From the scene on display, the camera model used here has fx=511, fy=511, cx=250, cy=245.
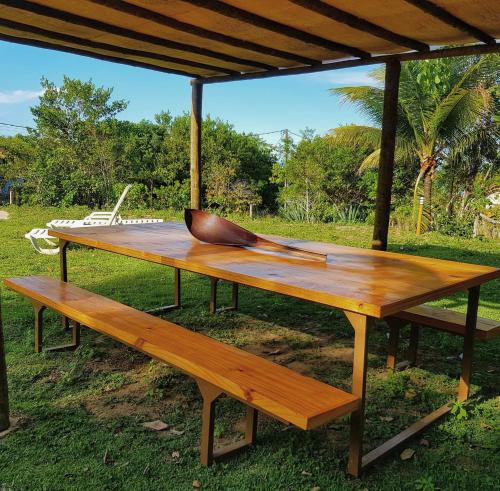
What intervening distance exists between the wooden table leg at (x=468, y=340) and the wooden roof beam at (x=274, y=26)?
2.29 meters

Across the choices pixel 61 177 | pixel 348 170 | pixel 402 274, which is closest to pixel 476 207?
pixel 348 170

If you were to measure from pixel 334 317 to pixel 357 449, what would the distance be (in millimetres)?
2563

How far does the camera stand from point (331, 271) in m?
2.67

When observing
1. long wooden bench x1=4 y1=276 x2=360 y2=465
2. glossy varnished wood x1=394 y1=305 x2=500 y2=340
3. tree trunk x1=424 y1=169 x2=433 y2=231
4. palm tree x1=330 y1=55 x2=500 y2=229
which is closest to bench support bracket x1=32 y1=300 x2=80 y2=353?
long wooden bench x1=4 y1=276 x2=360 y2=465

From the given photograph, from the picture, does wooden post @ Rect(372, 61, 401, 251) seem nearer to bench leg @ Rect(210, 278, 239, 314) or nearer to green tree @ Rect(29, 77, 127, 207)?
bench leg @ Rect(210, 278, 239, 314)

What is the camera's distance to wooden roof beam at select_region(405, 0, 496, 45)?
10.3 ft

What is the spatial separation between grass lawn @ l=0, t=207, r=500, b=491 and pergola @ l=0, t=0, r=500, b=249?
1.26 metres

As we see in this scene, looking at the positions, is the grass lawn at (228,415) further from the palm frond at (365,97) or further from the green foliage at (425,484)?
the palm frond at (365,97)

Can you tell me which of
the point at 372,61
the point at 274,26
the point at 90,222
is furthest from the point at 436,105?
the point at 274,26

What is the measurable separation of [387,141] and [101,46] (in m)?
2.61

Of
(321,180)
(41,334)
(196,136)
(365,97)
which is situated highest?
(365,97)

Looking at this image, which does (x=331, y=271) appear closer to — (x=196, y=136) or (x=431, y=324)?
(x=431, y=324)

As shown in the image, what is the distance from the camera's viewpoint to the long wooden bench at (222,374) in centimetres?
193

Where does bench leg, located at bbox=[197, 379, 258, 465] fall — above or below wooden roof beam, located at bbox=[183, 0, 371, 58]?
below
